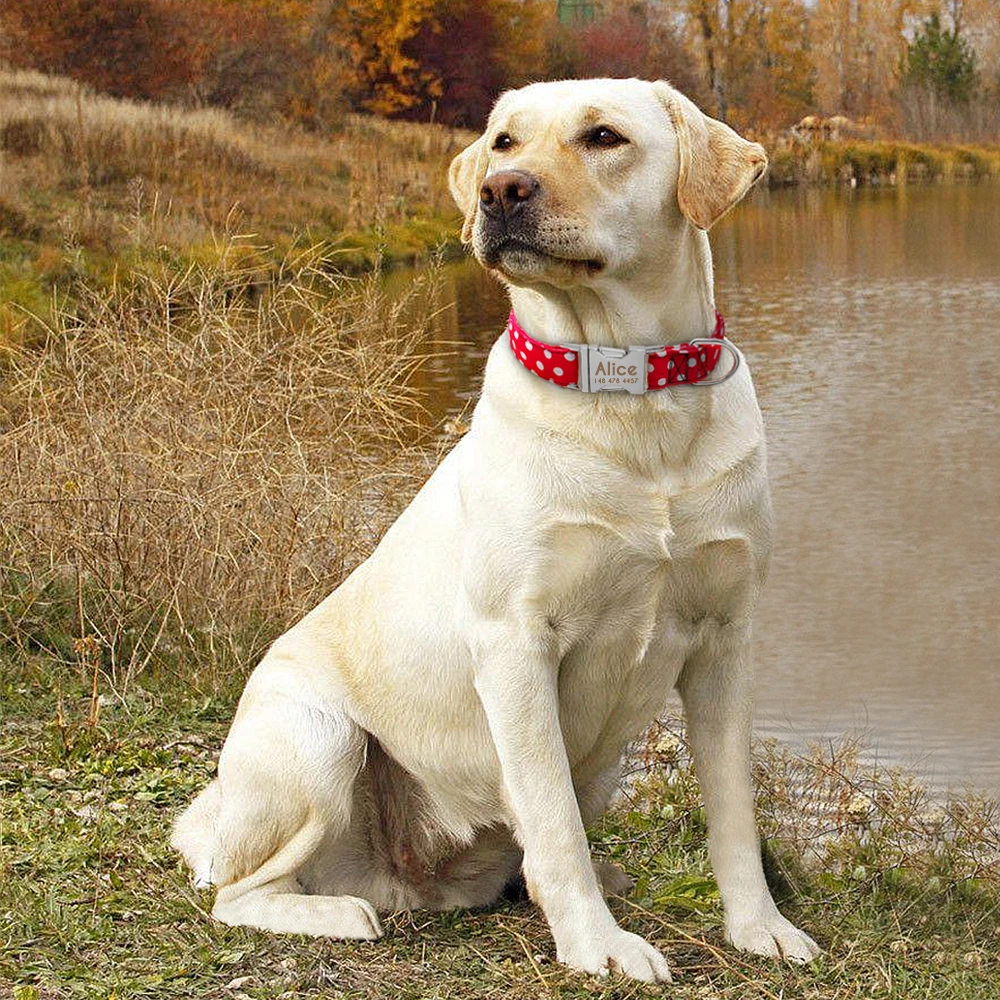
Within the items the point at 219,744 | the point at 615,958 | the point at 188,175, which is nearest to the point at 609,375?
the point at 615,958

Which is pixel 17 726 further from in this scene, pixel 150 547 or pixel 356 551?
pixel 356 551

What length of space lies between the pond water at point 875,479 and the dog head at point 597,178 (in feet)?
9.38

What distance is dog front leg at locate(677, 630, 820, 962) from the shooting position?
10.7 ft

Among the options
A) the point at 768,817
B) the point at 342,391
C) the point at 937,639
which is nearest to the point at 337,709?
the point at 768,817

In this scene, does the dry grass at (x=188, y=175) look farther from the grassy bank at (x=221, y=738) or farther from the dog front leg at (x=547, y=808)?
the dog front leg at (x=547, y=808)

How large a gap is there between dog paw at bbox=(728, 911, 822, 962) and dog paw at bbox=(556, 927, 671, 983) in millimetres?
226

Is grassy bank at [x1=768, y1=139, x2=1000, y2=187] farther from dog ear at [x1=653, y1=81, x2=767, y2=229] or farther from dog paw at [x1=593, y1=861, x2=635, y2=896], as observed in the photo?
dog ear at [x1=653, y1=81, x2=767, y2=229]

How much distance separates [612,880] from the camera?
371cm

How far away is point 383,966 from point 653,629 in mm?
888

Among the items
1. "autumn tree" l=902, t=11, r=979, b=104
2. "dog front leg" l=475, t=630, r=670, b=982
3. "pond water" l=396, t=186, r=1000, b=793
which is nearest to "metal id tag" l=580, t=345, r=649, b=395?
"dog front leg" l=475, t=630, r=670, b=982

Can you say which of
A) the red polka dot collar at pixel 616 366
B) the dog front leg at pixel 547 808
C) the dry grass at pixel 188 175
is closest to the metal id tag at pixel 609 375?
the red polka dot collar at pixel 616 366

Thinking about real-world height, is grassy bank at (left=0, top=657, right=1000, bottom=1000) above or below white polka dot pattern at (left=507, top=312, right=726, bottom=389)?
below

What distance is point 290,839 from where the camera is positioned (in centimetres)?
346

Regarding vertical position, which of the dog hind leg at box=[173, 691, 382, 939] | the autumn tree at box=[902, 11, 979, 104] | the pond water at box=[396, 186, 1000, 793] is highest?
the autumn tree at box=[902, 11, 979, 104]
